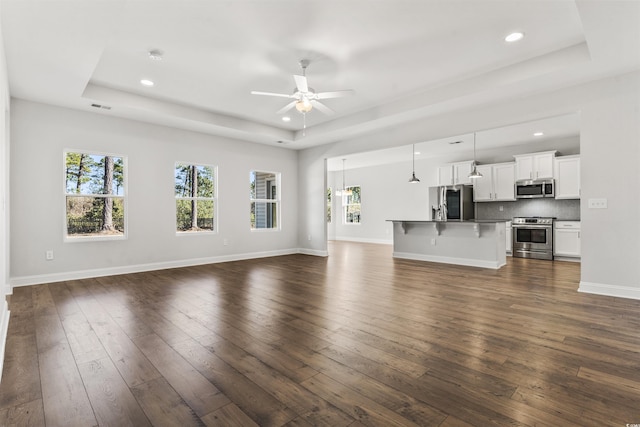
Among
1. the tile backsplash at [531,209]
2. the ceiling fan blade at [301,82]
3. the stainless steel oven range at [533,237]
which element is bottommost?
the stainless steel oven range at [533,237]

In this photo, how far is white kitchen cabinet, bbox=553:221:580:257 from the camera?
6.69 m

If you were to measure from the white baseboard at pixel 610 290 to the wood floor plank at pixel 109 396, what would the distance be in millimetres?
4899

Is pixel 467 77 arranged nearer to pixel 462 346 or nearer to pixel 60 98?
pixel 462 346

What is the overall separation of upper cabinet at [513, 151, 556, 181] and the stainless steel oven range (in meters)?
1.00

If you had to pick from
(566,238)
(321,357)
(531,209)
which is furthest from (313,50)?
(531,209)

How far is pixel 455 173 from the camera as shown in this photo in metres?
8.64

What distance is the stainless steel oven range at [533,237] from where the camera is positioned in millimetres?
7031

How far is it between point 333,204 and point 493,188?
19.5 ft

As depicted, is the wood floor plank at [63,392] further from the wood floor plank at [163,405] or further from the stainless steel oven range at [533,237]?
the stainless steel oven range at [533,237]

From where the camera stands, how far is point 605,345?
2.45 metres

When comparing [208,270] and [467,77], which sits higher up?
[467,77]

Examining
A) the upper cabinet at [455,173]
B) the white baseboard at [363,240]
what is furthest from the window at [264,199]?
the upper cabinet at [455,173]

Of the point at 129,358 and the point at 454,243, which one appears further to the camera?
the point at 454,243

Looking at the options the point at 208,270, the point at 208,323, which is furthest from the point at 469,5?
the point at 208,270
